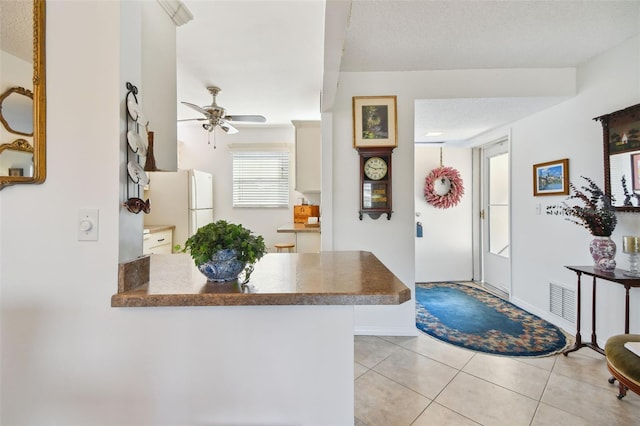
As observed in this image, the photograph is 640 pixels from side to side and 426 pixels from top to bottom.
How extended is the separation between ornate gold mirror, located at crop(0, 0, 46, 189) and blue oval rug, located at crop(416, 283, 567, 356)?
2.93 m

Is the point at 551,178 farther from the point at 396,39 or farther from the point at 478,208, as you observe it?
the point at 396,39

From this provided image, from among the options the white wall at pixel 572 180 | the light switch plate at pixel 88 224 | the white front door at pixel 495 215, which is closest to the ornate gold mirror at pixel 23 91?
the light switch plate at pixel 88 224

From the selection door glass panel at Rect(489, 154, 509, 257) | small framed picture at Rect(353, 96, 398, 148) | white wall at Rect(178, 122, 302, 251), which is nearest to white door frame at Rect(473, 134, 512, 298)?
door glass panel at Rect(489, 154, 509, 257)

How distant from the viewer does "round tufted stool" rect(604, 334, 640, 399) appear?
1269mm

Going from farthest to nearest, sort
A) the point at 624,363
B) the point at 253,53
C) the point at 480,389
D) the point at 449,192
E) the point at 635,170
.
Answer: the point at 449,192
the point at 253,53
the point at 635,170
the point at 480,389
the point at 624,363

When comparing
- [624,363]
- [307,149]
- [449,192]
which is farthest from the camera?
[449,192]

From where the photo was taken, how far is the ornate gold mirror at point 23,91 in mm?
942

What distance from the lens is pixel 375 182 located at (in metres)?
2.63

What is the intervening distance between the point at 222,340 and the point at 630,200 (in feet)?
9.47

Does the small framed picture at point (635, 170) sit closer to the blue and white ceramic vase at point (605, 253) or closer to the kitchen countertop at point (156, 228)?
the blue and white ceramic vase at point (605, 253)

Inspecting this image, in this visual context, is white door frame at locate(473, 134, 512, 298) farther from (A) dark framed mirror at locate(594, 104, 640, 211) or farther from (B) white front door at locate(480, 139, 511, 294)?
(A) dark framed mirror at locate(594, 104, 640, 211)

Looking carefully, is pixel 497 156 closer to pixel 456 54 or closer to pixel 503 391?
pixel 456 54

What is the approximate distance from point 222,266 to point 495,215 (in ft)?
13.8

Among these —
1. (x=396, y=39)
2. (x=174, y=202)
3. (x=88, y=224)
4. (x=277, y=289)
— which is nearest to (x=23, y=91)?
(x=88, y=224)
